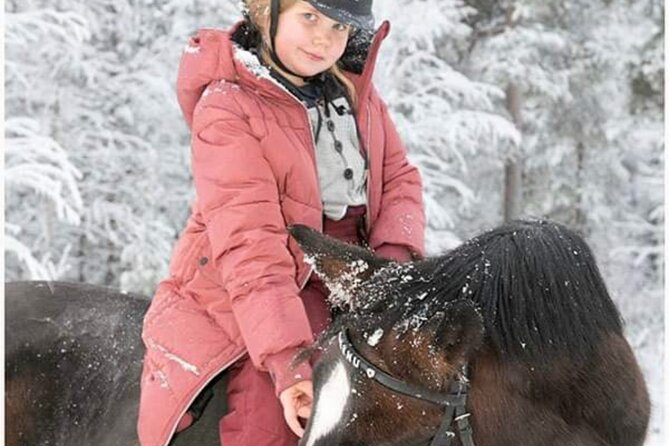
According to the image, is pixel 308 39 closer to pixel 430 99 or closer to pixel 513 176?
pixel 430 99

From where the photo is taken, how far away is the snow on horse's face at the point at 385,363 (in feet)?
6.07

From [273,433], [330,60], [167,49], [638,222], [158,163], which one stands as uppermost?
[330,60]

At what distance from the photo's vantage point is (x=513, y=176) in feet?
63.3

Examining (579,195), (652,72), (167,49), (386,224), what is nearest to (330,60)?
(386,224)

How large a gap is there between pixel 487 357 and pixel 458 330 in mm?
194

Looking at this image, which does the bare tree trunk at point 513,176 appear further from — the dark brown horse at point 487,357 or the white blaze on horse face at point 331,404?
the white blaze on horse face at point 331,404

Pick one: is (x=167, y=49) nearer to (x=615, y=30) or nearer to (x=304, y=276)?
(x=615, y=30)

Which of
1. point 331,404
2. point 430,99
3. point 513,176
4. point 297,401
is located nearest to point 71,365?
point 297,401

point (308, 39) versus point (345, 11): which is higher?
point (345, 11)

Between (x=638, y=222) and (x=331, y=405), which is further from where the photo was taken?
(x=638, y=222)

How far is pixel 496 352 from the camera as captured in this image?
1966mm

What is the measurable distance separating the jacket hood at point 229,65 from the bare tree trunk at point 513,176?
54.0 feet

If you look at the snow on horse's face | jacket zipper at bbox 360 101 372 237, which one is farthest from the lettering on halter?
jacket zipper at bbox 360 101 372 237

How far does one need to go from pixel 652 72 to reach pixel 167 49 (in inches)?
402
